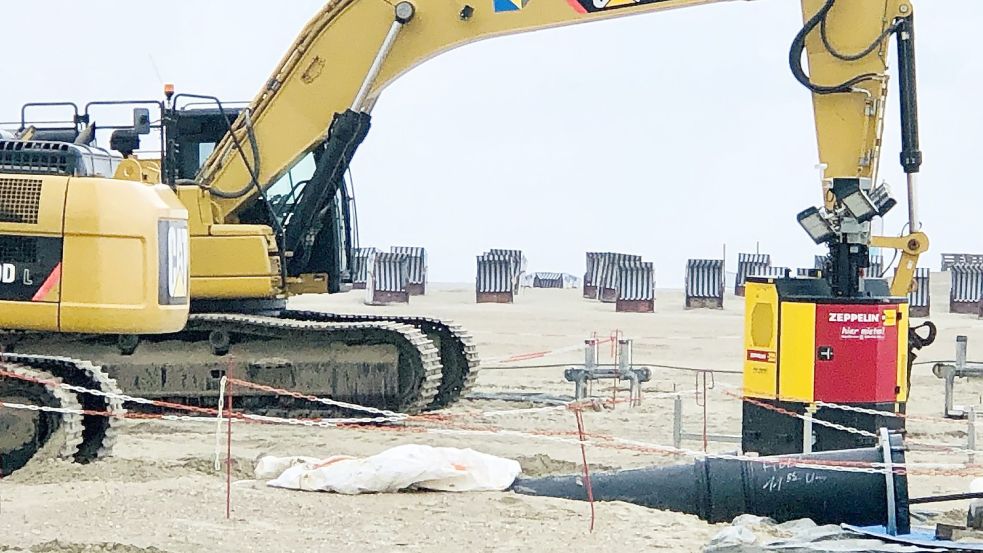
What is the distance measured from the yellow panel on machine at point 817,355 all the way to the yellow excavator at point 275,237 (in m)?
0.03

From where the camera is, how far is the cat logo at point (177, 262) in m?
12.6

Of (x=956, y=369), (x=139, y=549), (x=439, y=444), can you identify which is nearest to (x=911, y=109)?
(x=956, y=369)

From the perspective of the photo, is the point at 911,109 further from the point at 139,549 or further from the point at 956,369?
the point at 139,549

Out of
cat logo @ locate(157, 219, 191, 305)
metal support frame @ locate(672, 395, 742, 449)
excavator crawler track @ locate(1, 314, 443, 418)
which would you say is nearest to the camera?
cat logo @ locate(157, 219, 191, 305)

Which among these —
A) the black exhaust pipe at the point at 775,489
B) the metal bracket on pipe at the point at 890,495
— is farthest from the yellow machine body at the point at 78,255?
the metal bracket on pipe at the point at 890,495

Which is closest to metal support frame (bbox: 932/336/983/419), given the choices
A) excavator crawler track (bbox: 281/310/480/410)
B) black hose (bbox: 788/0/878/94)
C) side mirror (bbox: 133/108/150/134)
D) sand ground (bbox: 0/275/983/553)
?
sand ground (bbox: 0/275/983/553)

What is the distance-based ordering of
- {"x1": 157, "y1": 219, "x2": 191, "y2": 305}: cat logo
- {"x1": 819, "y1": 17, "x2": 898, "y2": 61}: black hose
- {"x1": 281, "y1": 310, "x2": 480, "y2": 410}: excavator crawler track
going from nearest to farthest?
{"x1": 157, "y1": 219, "x2": 191, "y2": 305}: cat logo, {"x1": 819, "y1": 17, "x2": 898, "y2": 61}: black hose, {"x1": 281, "y1": 310, "x2": 480, "y2": 410}: excavator crawler track

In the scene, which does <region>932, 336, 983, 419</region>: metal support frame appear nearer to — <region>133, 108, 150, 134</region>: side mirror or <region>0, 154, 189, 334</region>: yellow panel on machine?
<region>133, 108, 150, 134</region>: side mirror

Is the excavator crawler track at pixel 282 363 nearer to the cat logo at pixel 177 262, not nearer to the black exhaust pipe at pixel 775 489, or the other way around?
the cat logo at pixel 177 262

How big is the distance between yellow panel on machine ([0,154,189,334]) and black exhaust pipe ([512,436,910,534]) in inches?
146

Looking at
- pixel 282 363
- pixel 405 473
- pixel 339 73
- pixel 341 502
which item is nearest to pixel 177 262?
pixel 405 473

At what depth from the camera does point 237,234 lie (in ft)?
52.9

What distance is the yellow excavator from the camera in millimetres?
12258

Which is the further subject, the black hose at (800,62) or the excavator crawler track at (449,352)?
the excavator crawler track at (449,352)
